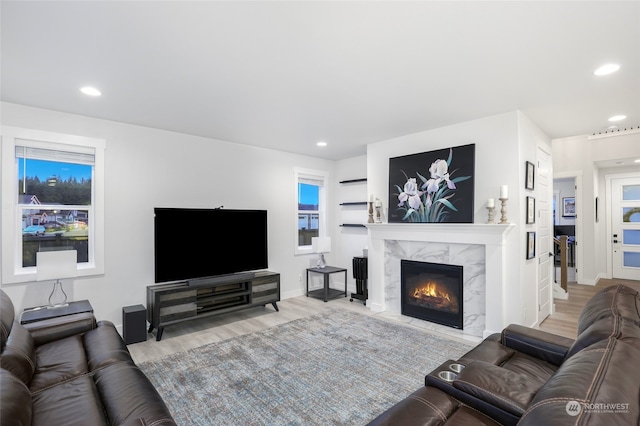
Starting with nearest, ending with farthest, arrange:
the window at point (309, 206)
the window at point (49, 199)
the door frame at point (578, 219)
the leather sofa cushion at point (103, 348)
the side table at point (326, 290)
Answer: the leather sofa cushion at point (103, 348)
the window at point (49, 199)
the side table at point (326, 290)
the window at point (309, 206)
the door frame at point (578, 219)

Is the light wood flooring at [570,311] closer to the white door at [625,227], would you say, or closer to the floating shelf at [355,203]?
the white door at [625,227]

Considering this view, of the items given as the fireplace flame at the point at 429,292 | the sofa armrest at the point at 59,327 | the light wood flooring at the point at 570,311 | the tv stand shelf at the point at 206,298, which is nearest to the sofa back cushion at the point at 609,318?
the light wood flooring at the point at 570,311

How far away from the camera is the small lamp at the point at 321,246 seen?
5.68 meters

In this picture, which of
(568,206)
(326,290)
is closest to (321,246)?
(326,290)

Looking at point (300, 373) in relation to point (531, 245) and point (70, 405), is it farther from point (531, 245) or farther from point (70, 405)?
point (531, 245)

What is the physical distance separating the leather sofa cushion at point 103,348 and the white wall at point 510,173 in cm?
382

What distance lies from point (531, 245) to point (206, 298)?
4.18 m

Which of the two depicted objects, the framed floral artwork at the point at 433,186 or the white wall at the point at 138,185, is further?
the framed floral artwork at the point at 433,186

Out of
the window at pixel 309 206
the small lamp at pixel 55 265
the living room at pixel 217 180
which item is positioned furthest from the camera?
the window at pixel 309 206

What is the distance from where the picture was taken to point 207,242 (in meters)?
4.34

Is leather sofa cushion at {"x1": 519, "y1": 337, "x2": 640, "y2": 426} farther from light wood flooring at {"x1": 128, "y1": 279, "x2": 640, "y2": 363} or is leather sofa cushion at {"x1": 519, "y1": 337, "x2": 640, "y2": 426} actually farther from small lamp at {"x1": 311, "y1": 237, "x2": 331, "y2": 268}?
small lamp at {"x1": 311, "y1": 237, "x2": 331, "y2": 268}

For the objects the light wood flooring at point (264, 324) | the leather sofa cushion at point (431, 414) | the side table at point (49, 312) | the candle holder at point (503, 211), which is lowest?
the light wood flooring at point (264, 324)

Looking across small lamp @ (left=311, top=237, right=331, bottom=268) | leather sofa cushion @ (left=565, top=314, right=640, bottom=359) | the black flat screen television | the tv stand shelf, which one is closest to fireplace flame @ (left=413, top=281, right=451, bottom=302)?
small lamp @ (left=311, top=237, right=331, bottom=268)

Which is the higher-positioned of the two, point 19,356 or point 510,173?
point 510,173
